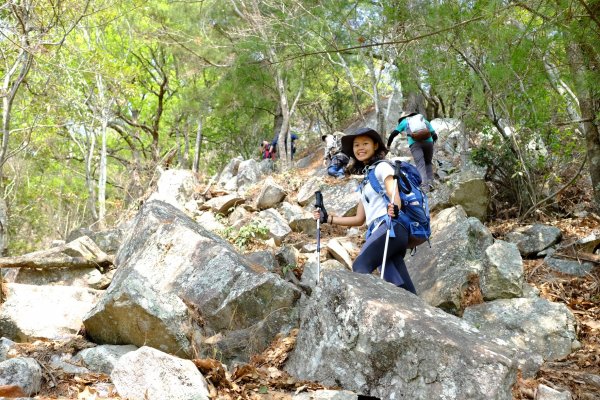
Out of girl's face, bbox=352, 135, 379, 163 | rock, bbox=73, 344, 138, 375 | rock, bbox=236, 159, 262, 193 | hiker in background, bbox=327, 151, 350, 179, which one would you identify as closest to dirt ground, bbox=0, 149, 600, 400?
rock, bbox=73, 344, 138, 375

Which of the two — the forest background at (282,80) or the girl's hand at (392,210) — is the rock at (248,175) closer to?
the forest background at (282,80)

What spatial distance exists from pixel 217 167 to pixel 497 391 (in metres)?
23.4

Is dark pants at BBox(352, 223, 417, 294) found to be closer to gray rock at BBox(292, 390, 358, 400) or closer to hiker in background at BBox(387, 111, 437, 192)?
gray rock at BBox(292, 390, 358, 400)

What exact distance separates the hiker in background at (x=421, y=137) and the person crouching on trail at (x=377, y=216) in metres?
3.39

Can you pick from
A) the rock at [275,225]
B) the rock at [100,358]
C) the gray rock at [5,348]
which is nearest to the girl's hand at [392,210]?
the rock at [100,358]

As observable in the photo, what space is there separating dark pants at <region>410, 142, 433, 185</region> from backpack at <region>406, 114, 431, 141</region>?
0.78 ft

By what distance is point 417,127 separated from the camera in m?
8.41

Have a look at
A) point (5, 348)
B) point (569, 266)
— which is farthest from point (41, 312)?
point (569, 266)

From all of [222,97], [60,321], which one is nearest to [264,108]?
[222,97]

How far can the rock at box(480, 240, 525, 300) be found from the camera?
5680mm

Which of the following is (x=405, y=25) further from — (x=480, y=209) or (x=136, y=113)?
(x=136, y=113)

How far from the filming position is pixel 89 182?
18.5m

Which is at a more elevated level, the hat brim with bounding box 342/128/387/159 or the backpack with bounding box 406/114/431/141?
the backpack with bounding box 406/114/431/141

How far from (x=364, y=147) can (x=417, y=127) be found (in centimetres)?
394
